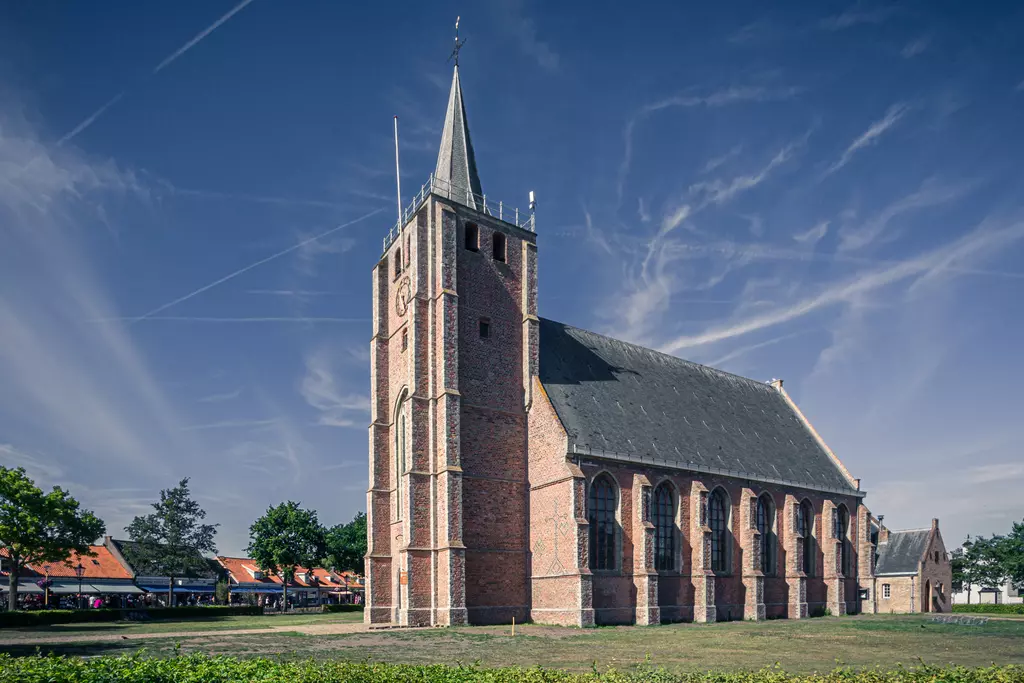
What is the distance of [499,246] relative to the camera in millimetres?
43906

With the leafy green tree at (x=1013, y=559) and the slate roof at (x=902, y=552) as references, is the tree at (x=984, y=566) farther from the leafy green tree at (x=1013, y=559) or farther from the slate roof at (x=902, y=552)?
the slate roof at (x=902, y=552)

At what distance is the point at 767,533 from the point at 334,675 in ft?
138

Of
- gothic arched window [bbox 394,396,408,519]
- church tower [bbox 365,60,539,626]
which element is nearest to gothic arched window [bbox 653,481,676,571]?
church tower [bbox 365,60,539,626]

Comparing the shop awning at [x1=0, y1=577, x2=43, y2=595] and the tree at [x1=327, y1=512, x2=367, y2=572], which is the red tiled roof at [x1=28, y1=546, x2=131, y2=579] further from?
the tree at [x1=327, y1=512, x2=367, y2=572]

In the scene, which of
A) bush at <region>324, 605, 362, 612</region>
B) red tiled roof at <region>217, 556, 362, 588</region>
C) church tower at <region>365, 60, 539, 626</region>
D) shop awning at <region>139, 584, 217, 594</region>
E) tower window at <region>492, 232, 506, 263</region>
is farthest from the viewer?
red tiled roof at <region>217, 556, 362, 588</region>

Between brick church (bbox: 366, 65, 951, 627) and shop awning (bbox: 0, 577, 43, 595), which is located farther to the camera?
shop awning (bbox: 0, 577, 43, 595)

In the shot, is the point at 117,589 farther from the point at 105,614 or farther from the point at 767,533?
the point at 767,533

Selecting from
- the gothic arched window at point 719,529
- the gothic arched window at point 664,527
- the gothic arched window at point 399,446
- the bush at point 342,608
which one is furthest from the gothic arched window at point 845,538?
the bush at point 342,608

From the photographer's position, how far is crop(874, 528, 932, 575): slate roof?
2208 inches

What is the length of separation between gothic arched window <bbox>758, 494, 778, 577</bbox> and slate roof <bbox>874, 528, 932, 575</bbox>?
15042mm

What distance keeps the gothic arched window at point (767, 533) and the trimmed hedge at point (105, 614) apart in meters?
36.1

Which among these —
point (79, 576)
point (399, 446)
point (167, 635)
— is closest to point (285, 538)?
point (79, 576)

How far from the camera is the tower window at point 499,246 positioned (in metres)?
43.7

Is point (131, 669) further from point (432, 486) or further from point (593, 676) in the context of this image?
point (432, 486)
